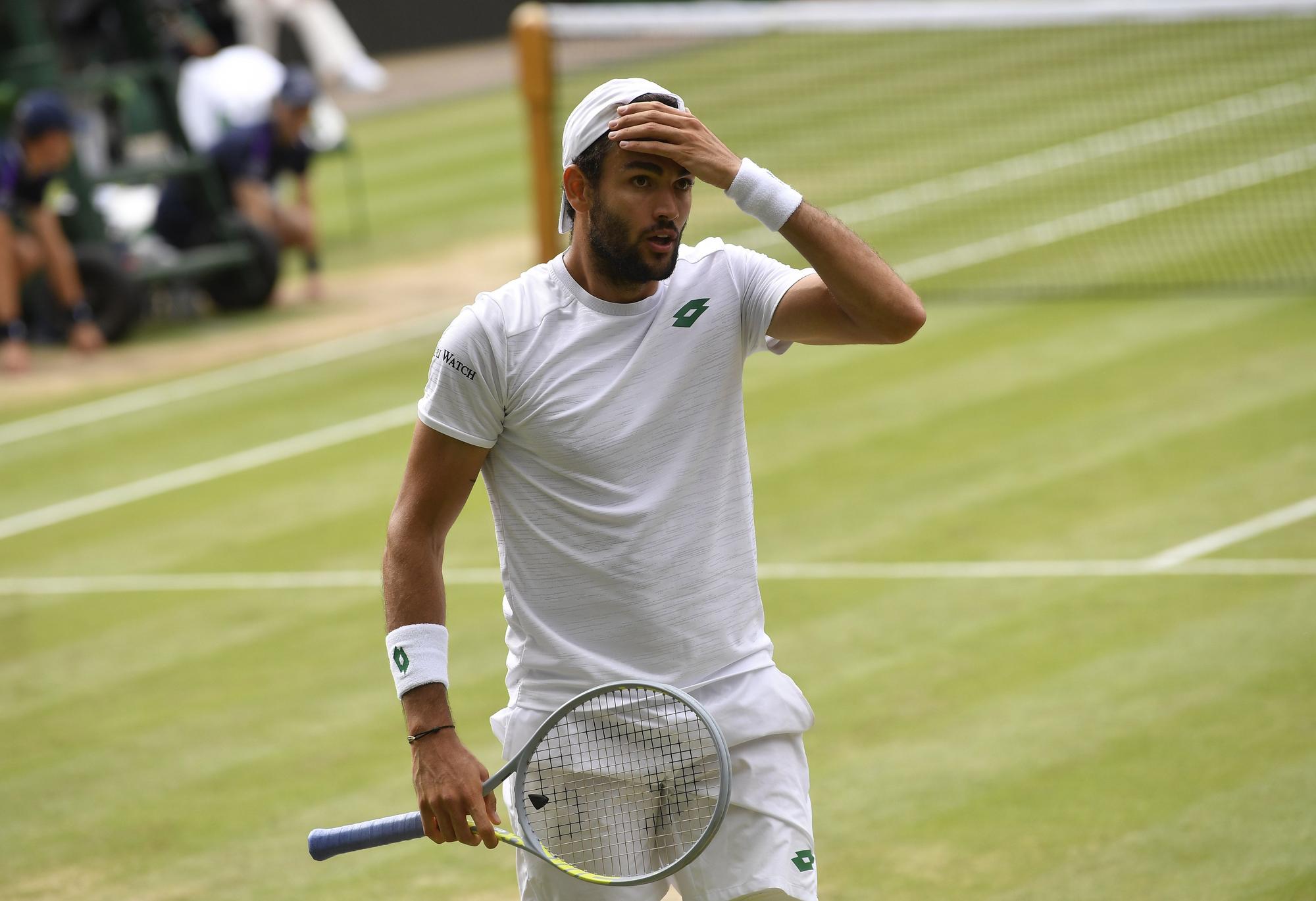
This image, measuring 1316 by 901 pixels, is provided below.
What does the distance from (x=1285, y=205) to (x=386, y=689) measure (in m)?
11.3

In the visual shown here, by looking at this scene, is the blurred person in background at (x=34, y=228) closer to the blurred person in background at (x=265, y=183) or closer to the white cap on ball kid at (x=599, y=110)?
the blurred person in background at (x=265, y=183)

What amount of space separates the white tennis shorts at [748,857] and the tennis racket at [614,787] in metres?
0.06

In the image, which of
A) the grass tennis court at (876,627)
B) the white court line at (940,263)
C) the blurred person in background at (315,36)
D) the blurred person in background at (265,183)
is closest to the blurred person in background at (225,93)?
the blurred person in background at (265,183)

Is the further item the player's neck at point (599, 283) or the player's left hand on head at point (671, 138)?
the player's neck at point (599, 283)

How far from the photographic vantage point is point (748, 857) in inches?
162

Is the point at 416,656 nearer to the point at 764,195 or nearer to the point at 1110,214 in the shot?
the point at 764,195

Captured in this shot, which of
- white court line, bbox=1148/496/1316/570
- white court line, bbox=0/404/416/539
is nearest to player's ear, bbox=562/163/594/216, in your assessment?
white court line, bbox=1148/496/1316/570

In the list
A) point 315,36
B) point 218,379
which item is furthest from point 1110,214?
point 315,36

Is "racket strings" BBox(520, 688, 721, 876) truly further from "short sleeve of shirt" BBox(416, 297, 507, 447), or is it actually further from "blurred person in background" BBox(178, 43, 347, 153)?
"blurred person in background" BBox(178, 43, 347, 153)

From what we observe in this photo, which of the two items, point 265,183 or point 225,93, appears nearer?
point 265,183

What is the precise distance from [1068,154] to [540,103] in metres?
6.81

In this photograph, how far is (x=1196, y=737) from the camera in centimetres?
688

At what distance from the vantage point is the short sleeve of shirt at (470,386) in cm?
405

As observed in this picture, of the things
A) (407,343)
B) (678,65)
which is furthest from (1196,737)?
(678,65)
